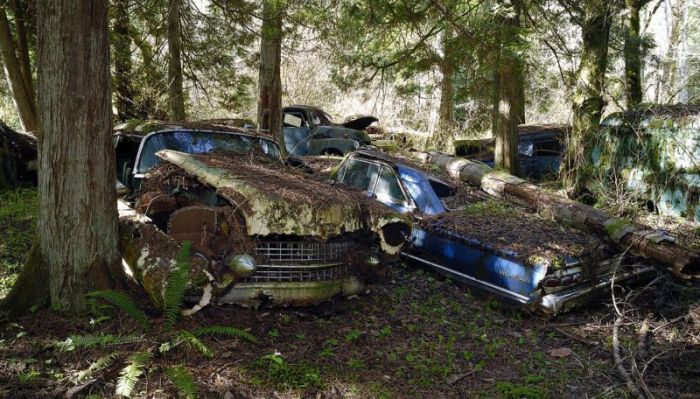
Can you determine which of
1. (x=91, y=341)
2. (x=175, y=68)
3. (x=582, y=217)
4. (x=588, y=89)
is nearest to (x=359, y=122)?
(x=175, y=68)

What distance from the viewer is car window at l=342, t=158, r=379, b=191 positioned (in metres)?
7.65

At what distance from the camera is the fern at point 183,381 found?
3275 mm

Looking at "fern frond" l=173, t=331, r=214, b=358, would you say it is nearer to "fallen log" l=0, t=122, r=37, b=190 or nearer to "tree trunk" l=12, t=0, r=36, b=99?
"fallen log" l=0, t=122, r=37, b=190

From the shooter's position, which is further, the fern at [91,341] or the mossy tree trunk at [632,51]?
the mossy tree trunk at [632,51]

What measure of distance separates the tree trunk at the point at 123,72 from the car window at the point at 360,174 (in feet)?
24.9

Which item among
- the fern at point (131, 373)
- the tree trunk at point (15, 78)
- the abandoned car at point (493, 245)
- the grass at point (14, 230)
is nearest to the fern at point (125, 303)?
the fern at point (131, 373)

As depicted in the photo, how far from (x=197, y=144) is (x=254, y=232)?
107 inches

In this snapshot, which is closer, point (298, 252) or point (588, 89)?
point (298, 252)

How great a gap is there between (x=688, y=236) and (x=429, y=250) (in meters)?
4.31

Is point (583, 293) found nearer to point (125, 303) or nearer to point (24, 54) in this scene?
point (125, 303)

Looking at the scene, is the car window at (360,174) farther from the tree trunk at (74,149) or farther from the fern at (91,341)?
the fern at (91,341)

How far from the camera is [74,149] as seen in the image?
4.25 metres

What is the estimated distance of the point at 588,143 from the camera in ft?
33.5

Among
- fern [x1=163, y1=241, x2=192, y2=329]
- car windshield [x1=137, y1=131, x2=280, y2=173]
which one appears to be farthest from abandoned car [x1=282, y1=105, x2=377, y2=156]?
fern [x1=163, y1=241, x2=192, y2=329]
